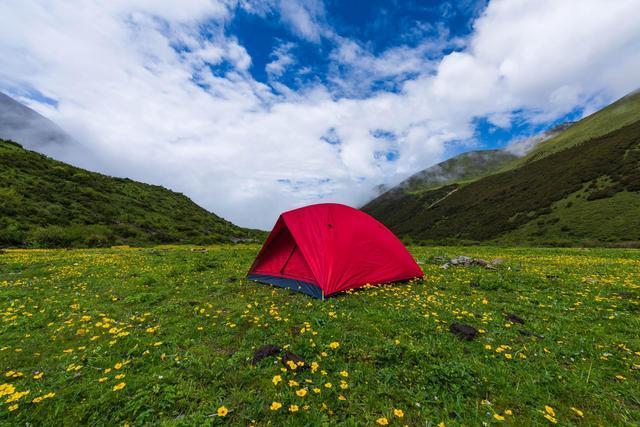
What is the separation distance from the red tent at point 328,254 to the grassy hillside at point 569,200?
4284cm

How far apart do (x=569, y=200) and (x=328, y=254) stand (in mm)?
70803

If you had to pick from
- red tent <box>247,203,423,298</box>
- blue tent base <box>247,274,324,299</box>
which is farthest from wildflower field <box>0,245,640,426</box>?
red tent <box>247,203,423,298</box>

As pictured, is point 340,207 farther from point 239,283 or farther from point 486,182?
point 486,182

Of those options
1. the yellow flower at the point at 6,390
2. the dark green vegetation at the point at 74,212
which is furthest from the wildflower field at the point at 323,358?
the dark green vegetation at the point at 74,212

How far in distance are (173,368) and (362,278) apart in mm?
7073

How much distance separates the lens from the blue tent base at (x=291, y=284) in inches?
371

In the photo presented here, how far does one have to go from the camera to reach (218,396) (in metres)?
4.27

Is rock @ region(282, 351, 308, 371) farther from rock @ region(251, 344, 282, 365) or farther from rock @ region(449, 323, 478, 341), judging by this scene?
rock @ region(449, 323, 478, 341)

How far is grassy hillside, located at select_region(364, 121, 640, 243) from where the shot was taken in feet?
140

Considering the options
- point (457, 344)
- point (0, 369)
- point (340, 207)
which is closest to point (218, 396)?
point (0, 369)

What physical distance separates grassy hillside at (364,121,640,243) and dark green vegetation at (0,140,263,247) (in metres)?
63.9

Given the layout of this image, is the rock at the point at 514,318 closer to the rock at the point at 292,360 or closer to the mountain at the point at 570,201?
the rock at the point at 292,360

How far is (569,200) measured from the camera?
56062mm

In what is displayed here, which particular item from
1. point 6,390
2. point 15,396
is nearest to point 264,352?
point 15,396
